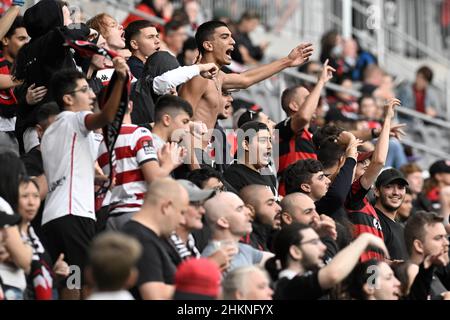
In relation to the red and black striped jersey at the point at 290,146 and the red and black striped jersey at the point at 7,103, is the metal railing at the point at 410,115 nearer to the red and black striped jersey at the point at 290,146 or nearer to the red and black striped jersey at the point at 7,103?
the red and black striped jersey at the point at 290,146

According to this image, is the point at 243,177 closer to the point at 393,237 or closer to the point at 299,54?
the point at 299,54

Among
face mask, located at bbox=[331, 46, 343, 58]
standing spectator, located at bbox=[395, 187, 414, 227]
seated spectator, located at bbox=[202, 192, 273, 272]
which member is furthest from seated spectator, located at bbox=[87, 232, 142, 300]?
face mask, located at bbox=[331, 46, 343, 58]

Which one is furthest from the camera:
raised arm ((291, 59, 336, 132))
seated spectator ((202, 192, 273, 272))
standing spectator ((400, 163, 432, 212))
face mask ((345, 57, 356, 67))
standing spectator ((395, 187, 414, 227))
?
face mask ((345, 57, 356, 67))

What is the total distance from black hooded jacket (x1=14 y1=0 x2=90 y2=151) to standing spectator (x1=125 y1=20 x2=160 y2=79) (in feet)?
4.45

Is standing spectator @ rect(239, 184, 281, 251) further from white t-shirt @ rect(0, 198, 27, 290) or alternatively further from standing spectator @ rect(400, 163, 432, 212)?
standing spectator @ rect(400, 163, 432, 212)

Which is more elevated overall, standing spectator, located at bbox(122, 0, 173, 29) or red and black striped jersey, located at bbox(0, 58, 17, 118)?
standing spectator, located at bbox(122, 0, 173, 29)

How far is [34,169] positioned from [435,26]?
18774 millimetres

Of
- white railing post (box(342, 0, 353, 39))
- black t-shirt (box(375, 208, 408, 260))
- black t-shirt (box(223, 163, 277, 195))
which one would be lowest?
black t-shirt (box(375, 208, 408, 260))

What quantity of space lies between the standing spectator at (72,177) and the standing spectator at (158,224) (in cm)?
62

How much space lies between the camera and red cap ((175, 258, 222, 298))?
26.1 ft

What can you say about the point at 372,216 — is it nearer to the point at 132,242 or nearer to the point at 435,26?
the point at 132,242

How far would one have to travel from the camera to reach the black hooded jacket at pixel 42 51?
10.4 meters

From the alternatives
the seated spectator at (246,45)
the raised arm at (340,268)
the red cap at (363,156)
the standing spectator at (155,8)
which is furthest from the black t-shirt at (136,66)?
the seated spectator at (246,45)

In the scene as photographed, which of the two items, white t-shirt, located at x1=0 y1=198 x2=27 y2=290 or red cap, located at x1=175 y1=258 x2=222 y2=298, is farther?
white t-shirt, located at x1=0 y1=198 x2=27 y2=290
